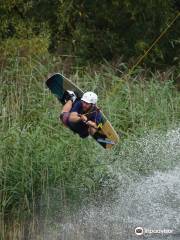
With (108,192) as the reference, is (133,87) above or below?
above

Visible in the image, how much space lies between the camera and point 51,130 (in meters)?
13.4

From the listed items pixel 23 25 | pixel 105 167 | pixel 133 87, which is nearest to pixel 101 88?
pixel 133 87

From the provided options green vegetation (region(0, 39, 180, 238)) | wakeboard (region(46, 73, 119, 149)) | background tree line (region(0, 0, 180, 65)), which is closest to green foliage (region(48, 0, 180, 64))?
background tree line (region(0, 0, 180, 65))

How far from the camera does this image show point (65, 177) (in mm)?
13070

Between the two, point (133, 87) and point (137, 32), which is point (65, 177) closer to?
point (133, 87)

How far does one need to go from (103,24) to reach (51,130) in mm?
6728

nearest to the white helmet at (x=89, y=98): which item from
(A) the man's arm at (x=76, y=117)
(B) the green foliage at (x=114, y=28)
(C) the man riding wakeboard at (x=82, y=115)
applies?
(C) the man riding wakeboard at (x=82, y=115)

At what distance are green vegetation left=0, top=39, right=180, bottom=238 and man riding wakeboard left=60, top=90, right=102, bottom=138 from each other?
0.74 meters

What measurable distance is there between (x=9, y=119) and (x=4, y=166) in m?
0.71

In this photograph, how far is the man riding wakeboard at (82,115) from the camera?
40.1 feet

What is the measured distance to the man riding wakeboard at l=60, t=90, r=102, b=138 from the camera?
1223 centimetres

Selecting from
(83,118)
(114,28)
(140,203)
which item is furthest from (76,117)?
(114,28)

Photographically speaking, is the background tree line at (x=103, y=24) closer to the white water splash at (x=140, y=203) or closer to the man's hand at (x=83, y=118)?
the white water splash at (x=140, y=203)

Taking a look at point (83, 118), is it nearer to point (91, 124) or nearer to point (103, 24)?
point (91, 124)
